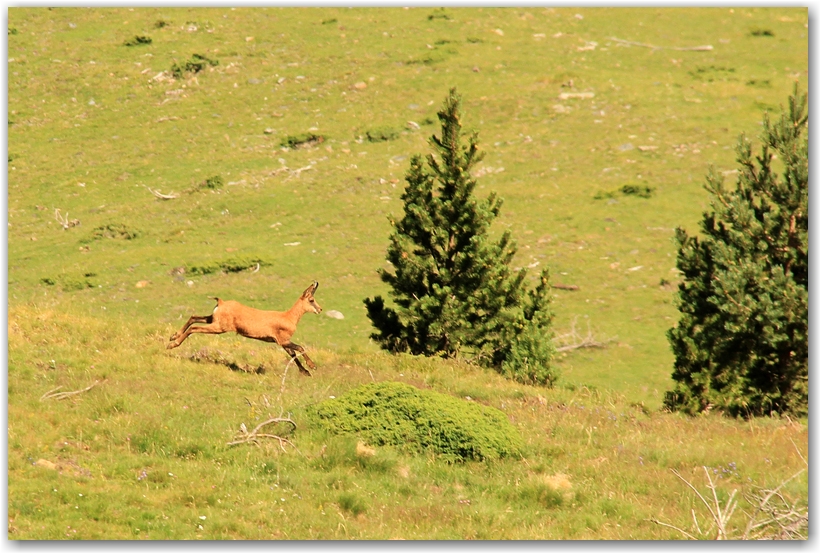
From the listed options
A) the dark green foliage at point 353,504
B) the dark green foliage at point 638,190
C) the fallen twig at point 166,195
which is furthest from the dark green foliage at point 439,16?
the dark green foliage at point 353,504

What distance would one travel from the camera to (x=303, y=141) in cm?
4512

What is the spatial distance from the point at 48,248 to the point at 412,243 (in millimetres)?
19629

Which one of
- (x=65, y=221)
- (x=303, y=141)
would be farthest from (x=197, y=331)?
(x=303, y=141)

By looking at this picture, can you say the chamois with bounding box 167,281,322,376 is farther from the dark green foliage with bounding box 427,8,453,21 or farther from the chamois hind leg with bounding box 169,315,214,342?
the dark green foliage with bounding box 427,8,453,21

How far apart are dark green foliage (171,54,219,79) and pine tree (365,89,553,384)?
30.4 metres

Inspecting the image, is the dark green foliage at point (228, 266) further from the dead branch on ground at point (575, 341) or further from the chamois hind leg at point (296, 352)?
the chamois hind leg at point (296, 352)

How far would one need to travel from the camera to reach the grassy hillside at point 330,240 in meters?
14.0

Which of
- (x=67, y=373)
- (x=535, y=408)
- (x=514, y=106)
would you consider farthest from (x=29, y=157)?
(x=535, y=408)

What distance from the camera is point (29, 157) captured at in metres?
44.6

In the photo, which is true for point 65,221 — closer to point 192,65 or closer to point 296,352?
point 192,65

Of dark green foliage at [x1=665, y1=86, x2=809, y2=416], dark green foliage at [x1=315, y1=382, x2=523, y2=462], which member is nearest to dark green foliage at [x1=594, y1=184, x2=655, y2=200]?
dark green foliage at [x1=665, y1=86, x2=809, y2=416]

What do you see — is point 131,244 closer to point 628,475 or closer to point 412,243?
point 412,243

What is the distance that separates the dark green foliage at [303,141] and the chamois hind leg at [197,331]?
88.6ft

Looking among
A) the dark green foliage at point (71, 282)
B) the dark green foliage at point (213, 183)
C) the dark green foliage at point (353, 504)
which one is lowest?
the dark green foliage at point (71, 282)
